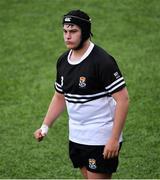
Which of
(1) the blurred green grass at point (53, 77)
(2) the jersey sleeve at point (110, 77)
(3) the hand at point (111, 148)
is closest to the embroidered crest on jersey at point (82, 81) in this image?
(2) the jersey sleeve at point (110, 77)

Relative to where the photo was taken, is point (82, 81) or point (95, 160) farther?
point (95, 160)

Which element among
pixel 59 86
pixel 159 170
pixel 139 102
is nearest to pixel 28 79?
pixel 139 102

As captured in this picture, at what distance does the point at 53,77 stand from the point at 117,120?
15.9ft

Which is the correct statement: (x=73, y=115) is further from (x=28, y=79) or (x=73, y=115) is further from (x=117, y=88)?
(x=28, y=79)

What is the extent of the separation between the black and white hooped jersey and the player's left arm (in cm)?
6

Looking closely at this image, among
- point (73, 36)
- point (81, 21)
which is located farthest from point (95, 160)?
point (81, 21)

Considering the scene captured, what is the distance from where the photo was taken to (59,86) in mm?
4141

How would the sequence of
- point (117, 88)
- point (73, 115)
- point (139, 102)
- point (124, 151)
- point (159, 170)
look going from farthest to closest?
point (139, 102), point (124, 151), point (159, 170), point (73, 115), point (117, 88)

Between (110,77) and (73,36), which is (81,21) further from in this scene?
(110,77)

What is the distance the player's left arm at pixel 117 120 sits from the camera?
148 inches

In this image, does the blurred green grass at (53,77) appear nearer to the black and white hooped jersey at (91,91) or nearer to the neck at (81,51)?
the black and white hooped jersey at (91,91)

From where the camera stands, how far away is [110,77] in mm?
3744

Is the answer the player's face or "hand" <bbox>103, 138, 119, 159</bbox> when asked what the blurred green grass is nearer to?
"hand" <bbox>103, 138, 119, 159</bbox>

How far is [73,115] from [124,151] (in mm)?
2208
